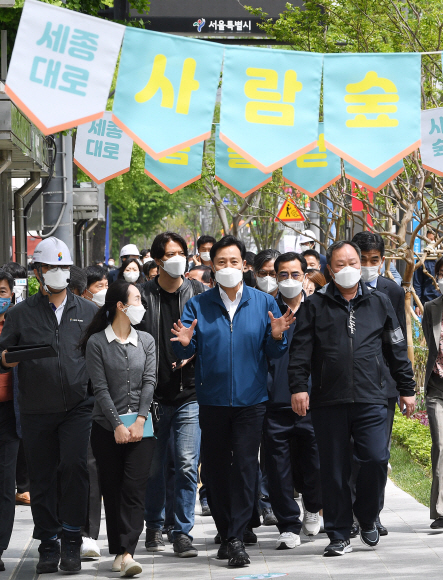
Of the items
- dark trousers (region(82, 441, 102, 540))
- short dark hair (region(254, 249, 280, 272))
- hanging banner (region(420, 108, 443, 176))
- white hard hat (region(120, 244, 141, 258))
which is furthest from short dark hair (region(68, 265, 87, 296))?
white hard hat (region(120, 244, 141, 258))

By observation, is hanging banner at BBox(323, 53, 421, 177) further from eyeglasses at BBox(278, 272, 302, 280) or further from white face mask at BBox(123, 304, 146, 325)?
white face mask at BBox(123, 304, 146, 325)

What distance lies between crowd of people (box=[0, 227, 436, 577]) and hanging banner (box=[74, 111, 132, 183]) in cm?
398

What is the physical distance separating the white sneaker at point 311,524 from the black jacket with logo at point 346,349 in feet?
3.96

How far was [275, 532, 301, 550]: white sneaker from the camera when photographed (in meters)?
7.18

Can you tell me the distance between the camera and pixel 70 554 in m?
6.70

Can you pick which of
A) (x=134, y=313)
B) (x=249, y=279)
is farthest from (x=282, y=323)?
(x=249, y=279)

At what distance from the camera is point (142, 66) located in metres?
6.86

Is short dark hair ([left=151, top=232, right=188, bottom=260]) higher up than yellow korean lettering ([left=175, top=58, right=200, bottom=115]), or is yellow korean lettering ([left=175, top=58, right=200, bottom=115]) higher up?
yellow korean lettering ([left=175, top=58, right=200, bottom=115])

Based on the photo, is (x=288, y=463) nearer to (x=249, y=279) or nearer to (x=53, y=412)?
(x=53, y=412)

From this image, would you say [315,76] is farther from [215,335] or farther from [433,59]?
[433,59]

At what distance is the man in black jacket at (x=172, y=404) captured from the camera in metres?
7.11

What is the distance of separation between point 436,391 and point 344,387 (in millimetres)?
1378

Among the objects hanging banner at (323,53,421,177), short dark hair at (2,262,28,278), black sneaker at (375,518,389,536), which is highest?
hanging banner at (323,53,421,177)

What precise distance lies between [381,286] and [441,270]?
522 mm
